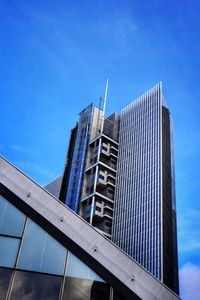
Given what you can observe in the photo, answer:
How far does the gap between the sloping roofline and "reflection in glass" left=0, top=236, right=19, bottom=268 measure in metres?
1.36

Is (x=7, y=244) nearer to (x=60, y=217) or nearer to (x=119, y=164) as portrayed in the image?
(x=60, y=217)

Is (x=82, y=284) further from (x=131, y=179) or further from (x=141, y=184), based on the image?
(x=131, y=179)

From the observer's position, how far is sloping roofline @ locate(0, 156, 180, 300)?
14594mm

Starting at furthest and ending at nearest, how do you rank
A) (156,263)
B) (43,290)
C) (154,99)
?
(154,99) → (156,263) → (43,290)

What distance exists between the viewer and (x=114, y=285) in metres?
14.6

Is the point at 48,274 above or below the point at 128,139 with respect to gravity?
below

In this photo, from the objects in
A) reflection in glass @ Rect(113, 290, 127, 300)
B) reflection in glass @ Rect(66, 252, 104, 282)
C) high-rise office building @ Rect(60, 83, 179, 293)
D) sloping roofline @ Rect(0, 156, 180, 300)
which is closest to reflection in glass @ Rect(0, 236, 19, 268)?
sloping roofline @ Rect(0, 156, 180, 300)

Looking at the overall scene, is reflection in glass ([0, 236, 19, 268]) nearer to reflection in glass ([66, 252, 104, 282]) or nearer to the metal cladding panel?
reflection in glass ([66, 252, 104, 282])

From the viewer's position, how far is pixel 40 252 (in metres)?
14.6

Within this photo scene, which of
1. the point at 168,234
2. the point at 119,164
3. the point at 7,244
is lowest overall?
the point at 7,244

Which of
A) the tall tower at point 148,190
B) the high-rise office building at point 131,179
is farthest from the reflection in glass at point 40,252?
the high-rise office building at point 131,179

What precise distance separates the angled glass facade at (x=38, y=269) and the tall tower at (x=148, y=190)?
84.0 meters

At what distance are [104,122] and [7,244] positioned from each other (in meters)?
131

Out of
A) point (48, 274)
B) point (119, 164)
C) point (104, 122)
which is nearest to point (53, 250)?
point (48, 274)
